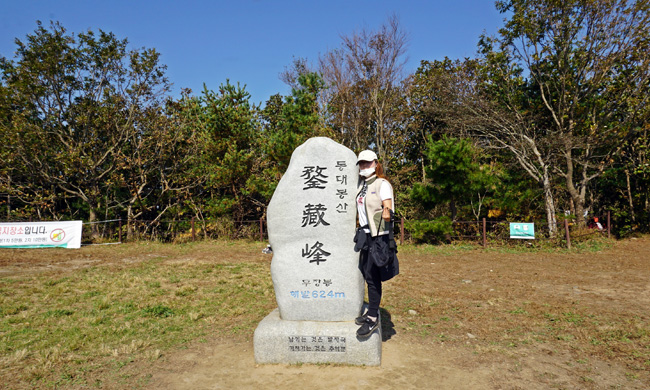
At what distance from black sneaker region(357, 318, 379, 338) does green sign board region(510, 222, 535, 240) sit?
11.0m

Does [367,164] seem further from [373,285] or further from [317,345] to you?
[317,345]

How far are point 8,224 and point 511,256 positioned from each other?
1654cm

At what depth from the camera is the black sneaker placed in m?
4.00

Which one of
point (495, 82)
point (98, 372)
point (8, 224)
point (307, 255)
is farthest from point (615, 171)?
point (8, 224)

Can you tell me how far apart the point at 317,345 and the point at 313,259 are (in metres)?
0.89

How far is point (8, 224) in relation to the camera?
541 inches

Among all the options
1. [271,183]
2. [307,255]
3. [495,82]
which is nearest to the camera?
[307,255]

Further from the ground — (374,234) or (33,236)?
(374,234)

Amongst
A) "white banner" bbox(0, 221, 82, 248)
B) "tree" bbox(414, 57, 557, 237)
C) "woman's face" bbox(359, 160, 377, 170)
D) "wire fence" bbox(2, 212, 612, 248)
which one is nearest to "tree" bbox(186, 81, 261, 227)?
"wire fence" bbox(2, 212, 612, 248)

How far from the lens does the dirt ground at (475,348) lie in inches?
146

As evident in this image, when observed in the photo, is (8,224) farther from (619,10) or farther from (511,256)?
(619,10)

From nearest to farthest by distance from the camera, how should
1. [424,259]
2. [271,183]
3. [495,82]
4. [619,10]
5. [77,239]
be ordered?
[424,259] → [619,10] → [77,239] → [271,183] → [495,82]

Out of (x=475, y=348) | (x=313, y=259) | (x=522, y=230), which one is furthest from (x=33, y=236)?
(x=522, y=230)

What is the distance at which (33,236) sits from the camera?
45.1 ft
